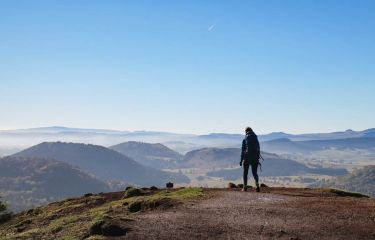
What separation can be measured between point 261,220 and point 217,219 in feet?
5.70

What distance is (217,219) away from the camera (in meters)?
17.9

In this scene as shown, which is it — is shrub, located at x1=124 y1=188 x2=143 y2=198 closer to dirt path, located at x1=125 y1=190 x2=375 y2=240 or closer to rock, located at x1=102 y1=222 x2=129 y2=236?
dirt path, located at x1=125 y1=190 x2=375 y2=240

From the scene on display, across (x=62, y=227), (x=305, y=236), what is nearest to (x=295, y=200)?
(x=305, y=236)

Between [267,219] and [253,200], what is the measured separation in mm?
4643

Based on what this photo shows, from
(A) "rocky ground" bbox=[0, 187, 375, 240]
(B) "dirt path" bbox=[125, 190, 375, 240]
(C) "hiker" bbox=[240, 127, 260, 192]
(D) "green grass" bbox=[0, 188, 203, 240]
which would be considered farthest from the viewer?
(C) "hiker" bbox=[240, 127, 260, 192]

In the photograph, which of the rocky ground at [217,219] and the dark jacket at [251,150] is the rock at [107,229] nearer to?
the rocky ground at [217,219]

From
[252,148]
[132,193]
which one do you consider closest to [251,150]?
[252,148]

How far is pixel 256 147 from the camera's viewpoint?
26812 millimetres

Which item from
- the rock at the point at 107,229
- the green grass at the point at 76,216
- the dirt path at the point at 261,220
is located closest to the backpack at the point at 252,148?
the green grass at the point at 76,216

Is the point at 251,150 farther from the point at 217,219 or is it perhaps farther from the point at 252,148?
the point at 217,219

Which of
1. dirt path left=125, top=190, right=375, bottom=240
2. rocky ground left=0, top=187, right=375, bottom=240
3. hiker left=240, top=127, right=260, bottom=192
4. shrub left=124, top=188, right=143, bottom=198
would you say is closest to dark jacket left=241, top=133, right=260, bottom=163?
hiker left=240, top=127, right=260, bottom=192

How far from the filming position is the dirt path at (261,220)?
15.7 metres

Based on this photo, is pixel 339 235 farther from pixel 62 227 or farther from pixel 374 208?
pixel 62 227

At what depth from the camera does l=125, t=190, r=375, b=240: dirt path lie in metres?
15.7
